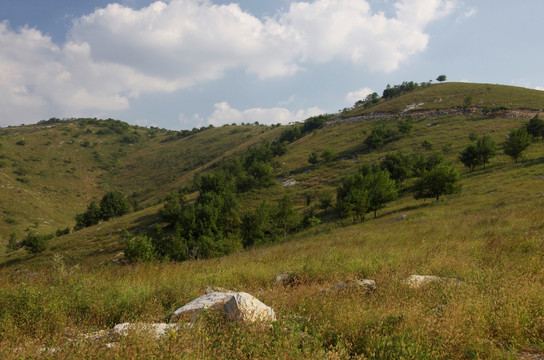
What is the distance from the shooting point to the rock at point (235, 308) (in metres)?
3.85

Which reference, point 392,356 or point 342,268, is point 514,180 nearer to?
point 342,268

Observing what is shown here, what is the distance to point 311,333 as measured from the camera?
3744mm

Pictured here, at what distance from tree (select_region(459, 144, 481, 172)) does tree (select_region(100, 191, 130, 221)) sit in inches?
2902

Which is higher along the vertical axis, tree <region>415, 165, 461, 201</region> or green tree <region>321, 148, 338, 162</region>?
green tree <region>321, 148, 338, 162</region>

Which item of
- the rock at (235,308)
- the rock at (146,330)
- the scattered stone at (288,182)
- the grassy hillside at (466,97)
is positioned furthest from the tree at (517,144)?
the rock at (146,330)

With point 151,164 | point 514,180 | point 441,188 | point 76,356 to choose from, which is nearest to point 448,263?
point 76,356

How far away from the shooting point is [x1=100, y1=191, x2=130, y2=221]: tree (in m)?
64.6

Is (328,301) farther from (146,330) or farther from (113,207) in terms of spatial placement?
(113,207)

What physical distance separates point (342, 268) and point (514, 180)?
1353 inches

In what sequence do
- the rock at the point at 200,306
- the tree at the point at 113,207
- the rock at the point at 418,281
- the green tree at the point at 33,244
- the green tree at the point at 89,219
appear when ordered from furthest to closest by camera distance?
the tree at the point at 113,207 < the green tree at the point at 89,219 < the green tree at the point at 33,244 < the rock at the point at 418,281 < the rock at the point at 200,306

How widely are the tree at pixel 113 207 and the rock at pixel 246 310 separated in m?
72.4

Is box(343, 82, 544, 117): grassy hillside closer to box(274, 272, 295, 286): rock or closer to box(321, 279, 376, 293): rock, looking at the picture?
box(321, 279, 376, 293): rock

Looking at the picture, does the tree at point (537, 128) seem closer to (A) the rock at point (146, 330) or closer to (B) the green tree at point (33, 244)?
(A) the rock at point (146, 330)

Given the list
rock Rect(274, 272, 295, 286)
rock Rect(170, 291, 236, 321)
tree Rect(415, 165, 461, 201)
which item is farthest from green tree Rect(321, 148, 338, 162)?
rock Rect(170, 291, 236, 321)
